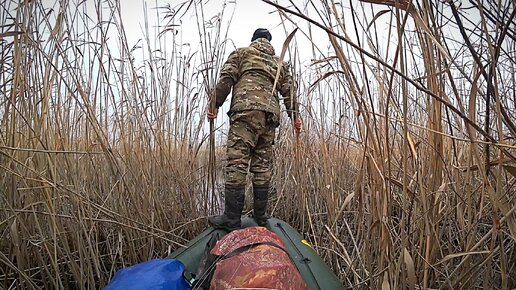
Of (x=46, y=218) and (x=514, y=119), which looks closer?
(x=514, y=119)

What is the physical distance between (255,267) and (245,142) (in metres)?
0.93

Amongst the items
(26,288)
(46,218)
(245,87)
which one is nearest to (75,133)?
(46,218)

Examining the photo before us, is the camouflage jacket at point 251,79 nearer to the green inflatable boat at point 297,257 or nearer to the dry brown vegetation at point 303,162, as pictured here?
the dry brown vegetation at point 303,162

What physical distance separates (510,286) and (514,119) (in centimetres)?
41

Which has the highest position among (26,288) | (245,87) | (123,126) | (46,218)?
(245,87)

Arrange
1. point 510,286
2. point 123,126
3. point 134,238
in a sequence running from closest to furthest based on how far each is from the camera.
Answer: point 510,286, point 134,238, point 123,126

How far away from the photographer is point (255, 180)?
5.80 feet

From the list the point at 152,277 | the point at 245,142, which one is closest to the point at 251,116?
the point at 245,142

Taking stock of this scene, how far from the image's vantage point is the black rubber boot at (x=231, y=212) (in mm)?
1438

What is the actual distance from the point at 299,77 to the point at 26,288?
1.42 meters

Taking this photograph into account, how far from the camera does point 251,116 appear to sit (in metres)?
1.72

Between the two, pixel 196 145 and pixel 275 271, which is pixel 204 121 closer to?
pixel 196 145

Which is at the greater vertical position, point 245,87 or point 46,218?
point 245,87

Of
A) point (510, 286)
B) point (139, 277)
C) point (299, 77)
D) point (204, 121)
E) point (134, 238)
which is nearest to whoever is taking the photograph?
point (510, 286)
